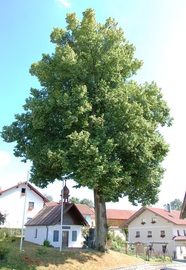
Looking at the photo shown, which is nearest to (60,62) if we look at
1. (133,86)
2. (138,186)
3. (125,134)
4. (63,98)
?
(63,98)

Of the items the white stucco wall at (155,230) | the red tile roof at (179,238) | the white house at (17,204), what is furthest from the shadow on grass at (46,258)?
the white stucco wall at (155,230)

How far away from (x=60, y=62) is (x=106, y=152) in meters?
8.24

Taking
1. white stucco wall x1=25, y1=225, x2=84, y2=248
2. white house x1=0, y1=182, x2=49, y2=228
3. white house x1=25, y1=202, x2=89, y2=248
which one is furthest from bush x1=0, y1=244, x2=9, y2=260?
white house x1=0, y1=182, x2=49, y2=228

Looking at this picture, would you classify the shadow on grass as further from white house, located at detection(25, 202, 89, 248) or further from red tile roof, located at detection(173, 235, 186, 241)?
red tile roof, located at detection(173, 235, 186, 241)

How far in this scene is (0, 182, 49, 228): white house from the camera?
42.1m

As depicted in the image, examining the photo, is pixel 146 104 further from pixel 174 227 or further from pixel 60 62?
pixel 174 227

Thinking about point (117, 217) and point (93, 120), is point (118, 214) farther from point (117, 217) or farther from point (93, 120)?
point (93, 120)

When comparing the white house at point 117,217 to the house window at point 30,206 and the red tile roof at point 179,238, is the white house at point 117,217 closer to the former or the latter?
the red tile roof at point 179,238

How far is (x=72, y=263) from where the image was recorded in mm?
18281

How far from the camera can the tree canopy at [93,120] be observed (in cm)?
1805

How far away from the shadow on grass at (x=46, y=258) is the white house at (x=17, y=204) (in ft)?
76.0

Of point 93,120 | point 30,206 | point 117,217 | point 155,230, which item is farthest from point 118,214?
point 93,120

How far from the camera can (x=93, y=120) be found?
19.4 meters

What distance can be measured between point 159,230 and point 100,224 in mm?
27393
